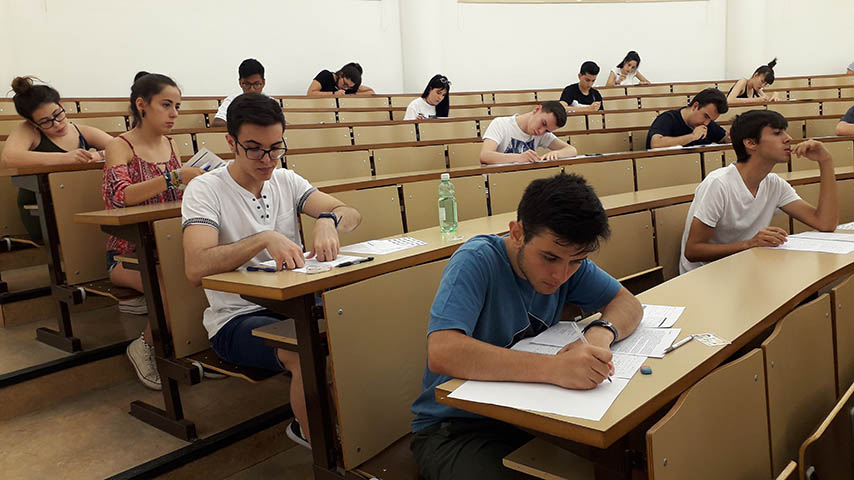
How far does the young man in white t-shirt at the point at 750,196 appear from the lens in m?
2.46

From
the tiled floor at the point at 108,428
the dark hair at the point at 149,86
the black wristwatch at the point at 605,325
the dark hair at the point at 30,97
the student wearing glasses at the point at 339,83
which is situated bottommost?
the tiled floor at the point at 108,428

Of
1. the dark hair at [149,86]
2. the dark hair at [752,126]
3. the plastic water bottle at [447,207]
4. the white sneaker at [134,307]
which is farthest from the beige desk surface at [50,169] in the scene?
the dark hair at [752,126]

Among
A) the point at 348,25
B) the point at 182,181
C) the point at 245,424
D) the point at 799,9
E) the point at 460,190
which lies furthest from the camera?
the point at 799,9

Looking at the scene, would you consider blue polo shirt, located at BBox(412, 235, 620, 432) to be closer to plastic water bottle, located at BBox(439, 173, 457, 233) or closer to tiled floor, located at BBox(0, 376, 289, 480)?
plastic water bottle, located at BBox(439, 173, 457, 233)

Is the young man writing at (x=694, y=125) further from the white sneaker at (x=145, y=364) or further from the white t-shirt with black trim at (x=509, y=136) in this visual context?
the white sneaker at (x=145, y=364)

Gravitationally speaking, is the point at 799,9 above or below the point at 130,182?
above

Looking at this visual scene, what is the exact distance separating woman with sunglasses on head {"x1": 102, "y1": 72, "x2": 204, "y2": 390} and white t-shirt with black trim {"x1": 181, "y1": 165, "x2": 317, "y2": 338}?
435 millimetres

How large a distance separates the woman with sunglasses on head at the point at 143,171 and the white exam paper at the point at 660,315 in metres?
1.69

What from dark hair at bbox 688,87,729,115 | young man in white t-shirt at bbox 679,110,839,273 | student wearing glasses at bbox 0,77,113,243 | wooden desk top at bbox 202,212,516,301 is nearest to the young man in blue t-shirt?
wooden desk top at bbox 202,212,516,301

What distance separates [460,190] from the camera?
3.02 m

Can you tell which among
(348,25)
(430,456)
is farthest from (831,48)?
(430,456)

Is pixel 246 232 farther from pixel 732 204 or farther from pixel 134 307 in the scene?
pixel 732 204

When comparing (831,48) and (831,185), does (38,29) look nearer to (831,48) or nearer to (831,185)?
(831,185)

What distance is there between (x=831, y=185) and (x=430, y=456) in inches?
82.1
